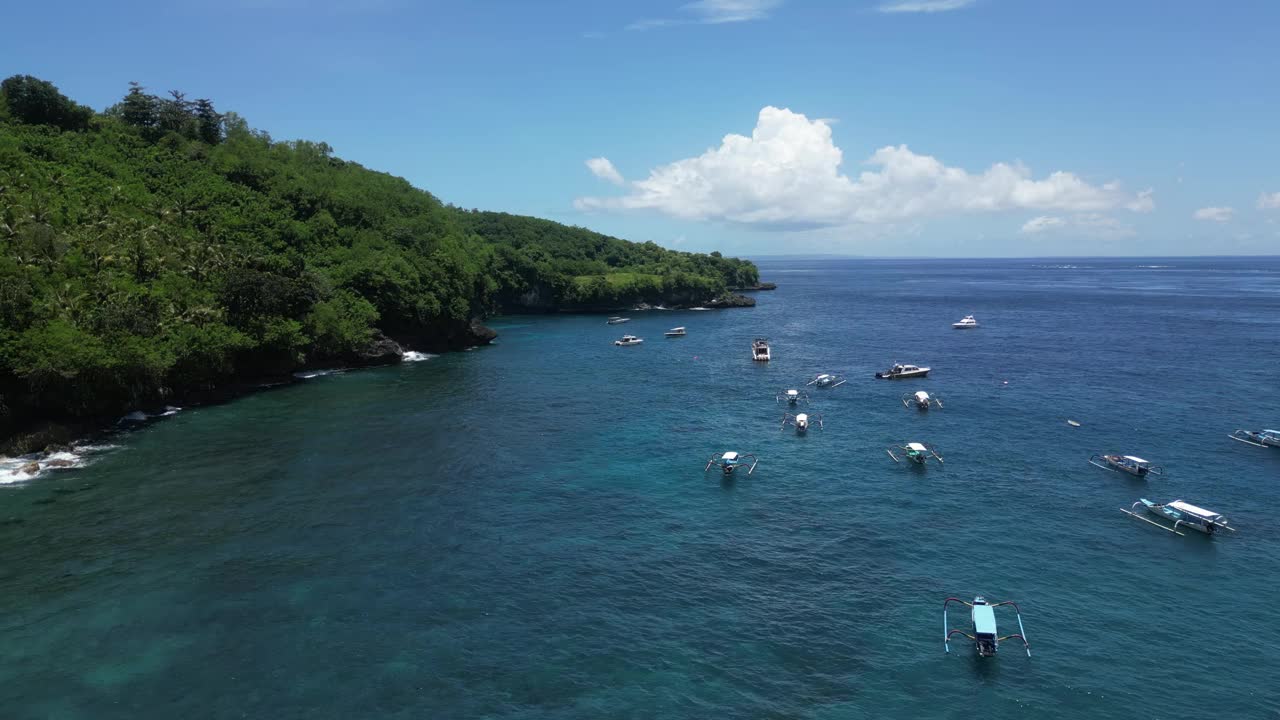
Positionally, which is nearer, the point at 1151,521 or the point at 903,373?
the point at 1151,521

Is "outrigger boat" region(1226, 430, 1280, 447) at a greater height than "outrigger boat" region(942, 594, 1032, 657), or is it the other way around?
"outrigger boat" region(1226, 430, 1280, 447)

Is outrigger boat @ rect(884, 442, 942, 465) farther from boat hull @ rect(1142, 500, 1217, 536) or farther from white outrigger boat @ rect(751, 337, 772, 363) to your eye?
white outrigger boat @ rect(751, 337, 772, 363)

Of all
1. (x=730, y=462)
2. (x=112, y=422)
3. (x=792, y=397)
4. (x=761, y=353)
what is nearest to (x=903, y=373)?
(x=792, y=397)

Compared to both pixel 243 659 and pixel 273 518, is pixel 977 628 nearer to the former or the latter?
pixel 243 659

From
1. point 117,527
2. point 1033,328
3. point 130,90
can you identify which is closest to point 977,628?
point 117,527

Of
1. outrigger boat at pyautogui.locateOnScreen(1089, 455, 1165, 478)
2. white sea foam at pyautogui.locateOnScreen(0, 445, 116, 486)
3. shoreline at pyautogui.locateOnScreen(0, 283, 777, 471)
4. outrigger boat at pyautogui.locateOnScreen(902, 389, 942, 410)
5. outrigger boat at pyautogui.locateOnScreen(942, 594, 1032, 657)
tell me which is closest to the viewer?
outrigger boat at pyautogui.locateOnScreen(942, 594, 1032, 657)

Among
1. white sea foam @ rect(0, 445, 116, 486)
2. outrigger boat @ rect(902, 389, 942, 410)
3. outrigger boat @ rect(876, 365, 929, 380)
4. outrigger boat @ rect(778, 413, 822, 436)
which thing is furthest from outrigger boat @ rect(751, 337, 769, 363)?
white sea foam @ rect(0, 445, 116, 486)

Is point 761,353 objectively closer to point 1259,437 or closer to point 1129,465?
point 1129,465
